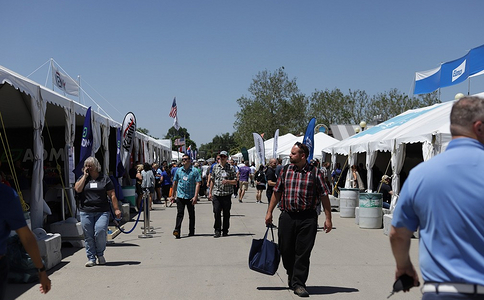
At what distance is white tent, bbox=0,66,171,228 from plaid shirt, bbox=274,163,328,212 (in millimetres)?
4723

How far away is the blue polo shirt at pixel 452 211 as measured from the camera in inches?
96.3

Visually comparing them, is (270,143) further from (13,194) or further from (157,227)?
(13,194)

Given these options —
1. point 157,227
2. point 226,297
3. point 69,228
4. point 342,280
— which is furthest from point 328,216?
point 157,227

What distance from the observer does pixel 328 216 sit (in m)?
6.45

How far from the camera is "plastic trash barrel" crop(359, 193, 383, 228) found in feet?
42.6

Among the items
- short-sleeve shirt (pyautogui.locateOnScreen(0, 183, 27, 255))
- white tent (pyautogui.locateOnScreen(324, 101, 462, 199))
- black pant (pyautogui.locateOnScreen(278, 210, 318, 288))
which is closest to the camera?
short-sleeve shirt (pyautogui.locateOnScreen(0, 183, 27, 255))

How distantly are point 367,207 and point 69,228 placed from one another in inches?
292

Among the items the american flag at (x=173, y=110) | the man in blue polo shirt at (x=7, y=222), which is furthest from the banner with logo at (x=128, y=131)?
the american flag at (x=173, y=110)

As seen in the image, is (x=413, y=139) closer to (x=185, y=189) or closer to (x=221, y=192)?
(x=221, y=192)

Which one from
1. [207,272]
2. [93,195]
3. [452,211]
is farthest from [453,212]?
[93,195]

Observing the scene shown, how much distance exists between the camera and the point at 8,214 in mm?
3357

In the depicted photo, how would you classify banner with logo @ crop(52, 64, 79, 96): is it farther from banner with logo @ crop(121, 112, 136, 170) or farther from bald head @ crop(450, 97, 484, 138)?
bald head @ crop(450, 97, 484, 138)

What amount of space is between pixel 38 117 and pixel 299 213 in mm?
5586

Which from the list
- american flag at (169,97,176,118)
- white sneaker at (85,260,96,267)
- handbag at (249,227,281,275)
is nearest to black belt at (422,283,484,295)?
handbag at (249,227,281,275)
